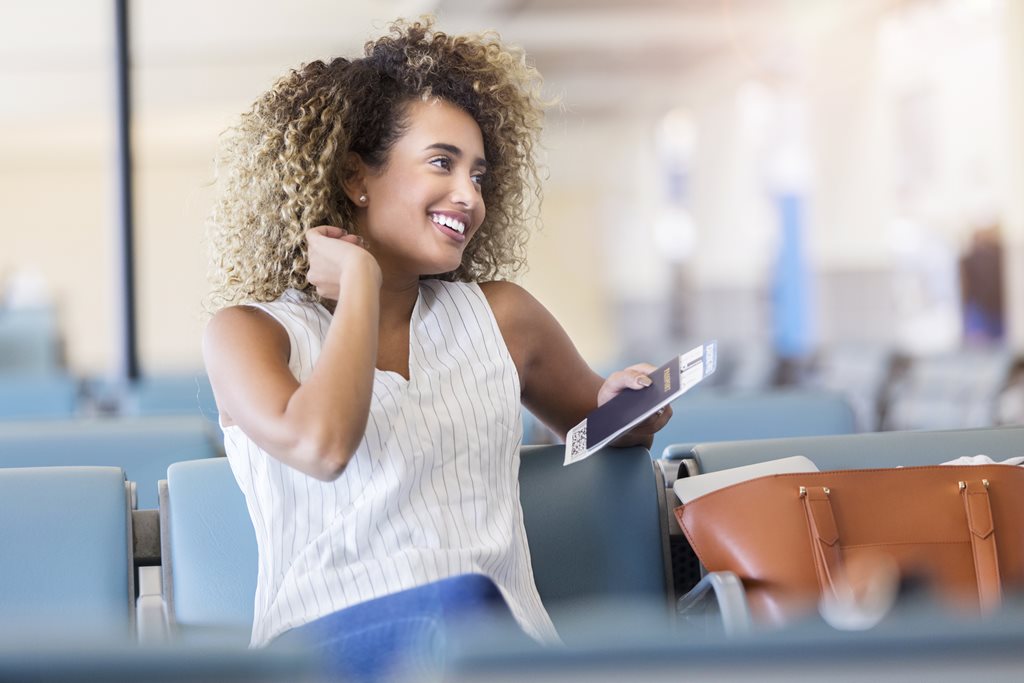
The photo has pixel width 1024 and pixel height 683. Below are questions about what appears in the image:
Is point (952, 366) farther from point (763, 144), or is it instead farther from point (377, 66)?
point (763, 144)

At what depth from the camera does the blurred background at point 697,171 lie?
7527 millimetres

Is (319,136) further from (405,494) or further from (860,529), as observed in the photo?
(860,529)

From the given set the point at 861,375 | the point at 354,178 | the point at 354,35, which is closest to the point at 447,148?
the point at 354,178

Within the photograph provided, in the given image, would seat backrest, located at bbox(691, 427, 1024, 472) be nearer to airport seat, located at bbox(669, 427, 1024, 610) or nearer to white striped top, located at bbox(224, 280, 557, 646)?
airport seat, located at bbox(669, 427, 1024, 610)

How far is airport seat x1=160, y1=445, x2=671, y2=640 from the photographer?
182 centimetres

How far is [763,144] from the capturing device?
12.5 metres

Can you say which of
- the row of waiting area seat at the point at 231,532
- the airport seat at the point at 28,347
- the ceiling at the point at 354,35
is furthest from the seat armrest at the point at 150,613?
the ceiling at the point at 354,35

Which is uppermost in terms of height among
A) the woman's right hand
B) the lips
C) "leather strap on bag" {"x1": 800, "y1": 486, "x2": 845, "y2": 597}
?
the lips

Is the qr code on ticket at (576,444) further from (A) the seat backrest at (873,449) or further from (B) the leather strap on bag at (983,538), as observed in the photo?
(B) the leather strap on bag at (983,538)

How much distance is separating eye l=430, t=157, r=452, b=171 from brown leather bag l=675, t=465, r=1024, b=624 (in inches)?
23.8

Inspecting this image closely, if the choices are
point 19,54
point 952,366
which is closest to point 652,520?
point 952,366

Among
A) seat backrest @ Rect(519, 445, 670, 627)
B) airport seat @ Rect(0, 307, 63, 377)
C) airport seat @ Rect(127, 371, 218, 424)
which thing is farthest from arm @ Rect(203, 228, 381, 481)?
airport seat @ Rect(0, 307, 63, 377)

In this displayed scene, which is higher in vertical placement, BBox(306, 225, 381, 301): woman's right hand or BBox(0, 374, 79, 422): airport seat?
BBox(0, 374, 79, 422): airport seat

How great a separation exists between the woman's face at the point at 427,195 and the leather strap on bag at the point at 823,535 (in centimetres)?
60
